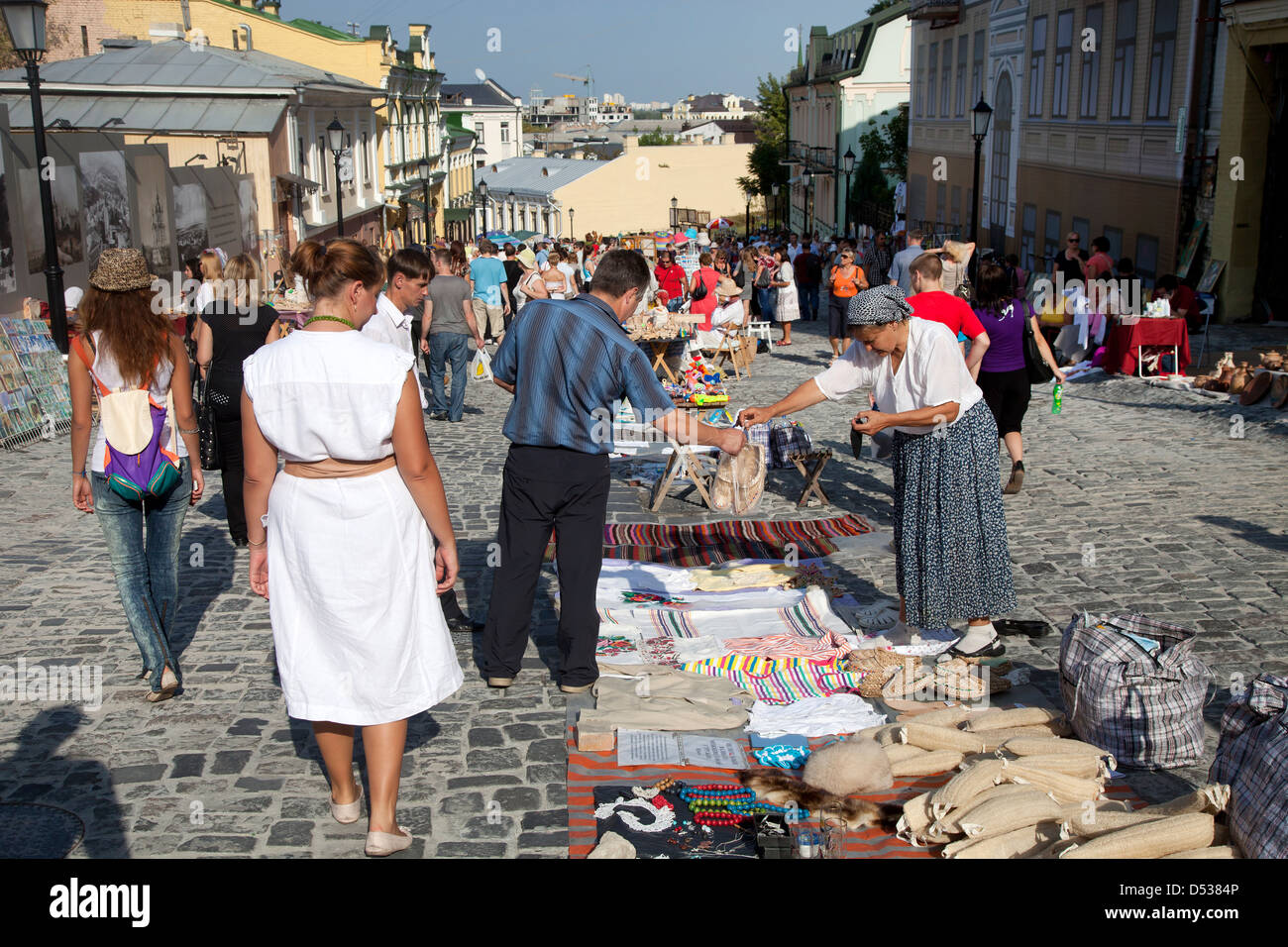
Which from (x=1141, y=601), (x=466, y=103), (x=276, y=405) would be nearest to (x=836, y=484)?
(x=1141, y=601)

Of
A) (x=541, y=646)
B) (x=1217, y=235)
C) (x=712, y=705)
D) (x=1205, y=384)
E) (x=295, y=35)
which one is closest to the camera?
(x=712, y=705)

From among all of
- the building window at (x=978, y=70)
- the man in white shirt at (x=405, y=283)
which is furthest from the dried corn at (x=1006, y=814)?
the building window at (x=978, y=70)

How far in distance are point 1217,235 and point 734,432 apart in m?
15.8

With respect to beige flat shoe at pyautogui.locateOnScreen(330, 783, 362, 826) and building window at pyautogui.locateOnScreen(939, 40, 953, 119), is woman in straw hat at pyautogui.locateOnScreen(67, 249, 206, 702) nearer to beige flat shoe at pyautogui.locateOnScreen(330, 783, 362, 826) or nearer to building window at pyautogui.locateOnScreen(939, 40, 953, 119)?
beige flat shoe at pyautogui.locateOnScreen(330, 783, 362, 826)

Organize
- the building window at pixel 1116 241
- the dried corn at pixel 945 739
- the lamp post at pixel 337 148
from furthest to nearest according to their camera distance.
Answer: the lamp post at pixel 337 148
the building window at pixel 1116 241
the dried corn at pixel 945 739

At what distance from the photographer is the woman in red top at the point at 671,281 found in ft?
67.3

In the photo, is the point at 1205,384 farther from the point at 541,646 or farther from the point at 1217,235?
the point at 541,646

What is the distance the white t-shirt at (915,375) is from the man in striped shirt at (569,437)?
0.71 meters

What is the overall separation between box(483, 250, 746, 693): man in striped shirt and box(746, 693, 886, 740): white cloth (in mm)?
865

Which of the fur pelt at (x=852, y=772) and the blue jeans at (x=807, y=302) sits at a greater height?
the blue jeans at (x=807, y=302)

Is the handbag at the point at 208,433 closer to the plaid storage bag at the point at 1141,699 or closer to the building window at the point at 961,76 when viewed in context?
the plaid storage bag at the point at 1141,699

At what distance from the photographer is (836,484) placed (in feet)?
33.3

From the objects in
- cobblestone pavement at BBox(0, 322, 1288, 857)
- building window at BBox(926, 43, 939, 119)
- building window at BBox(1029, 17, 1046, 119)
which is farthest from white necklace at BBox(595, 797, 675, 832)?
building window at BBox(926, 43, 939, 119)

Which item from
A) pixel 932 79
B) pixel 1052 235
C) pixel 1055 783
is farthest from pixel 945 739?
pixel 932 79
